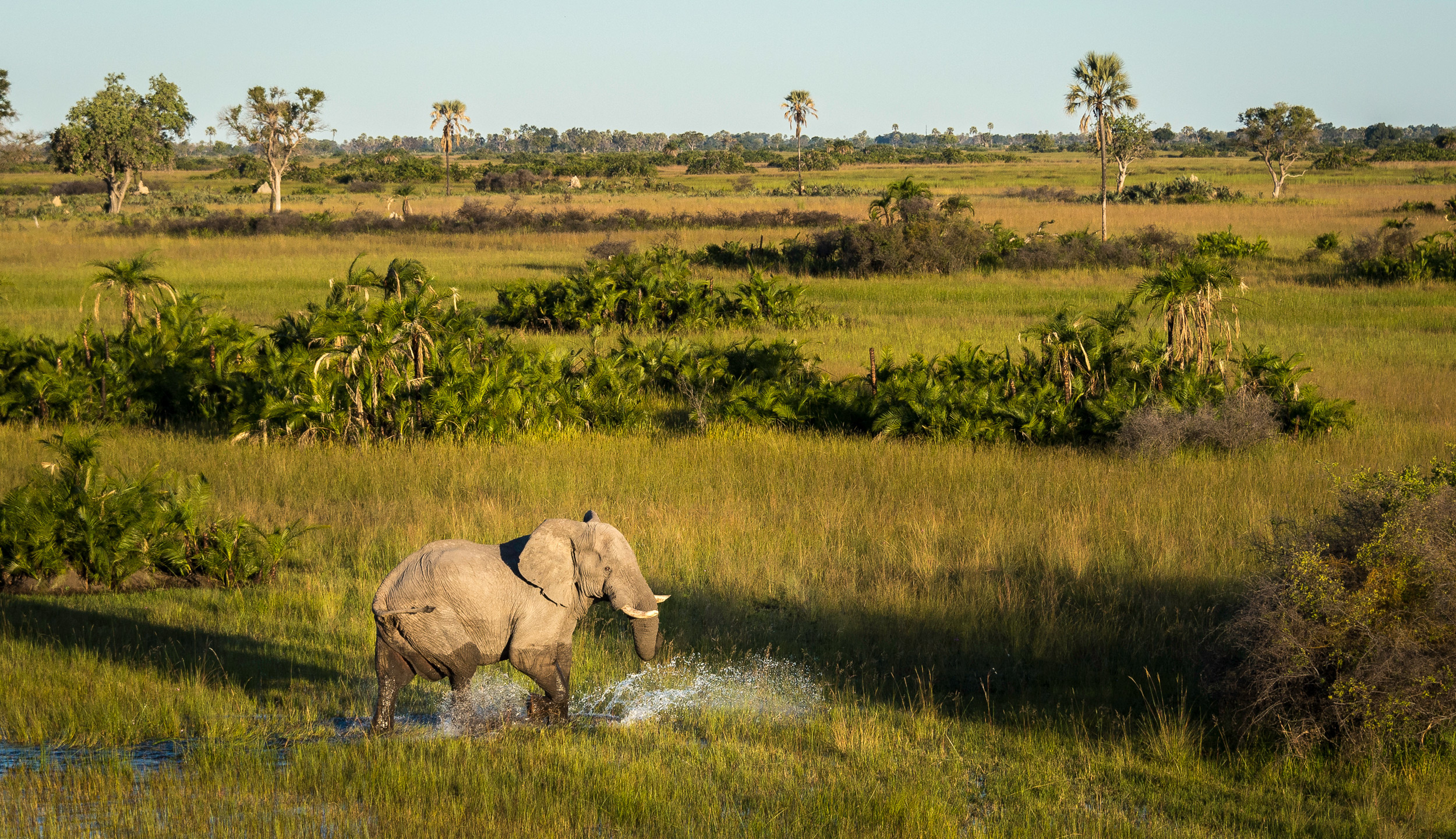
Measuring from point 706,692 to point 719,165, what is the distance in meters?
116

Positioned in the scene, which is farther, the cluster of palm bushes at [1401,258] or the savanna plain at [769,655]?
the cluster of palm bushes at [1401,258]

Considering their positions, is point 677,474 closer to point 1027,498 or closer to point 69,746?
point 1027,498

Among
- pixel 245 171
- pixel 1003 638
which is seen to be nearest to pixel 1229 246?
pixel 1003 638

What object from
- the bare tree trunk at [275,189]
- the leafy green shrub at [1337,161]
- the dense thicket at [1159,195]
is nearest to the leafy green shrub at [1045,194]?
the dense thicket at [1159,195]

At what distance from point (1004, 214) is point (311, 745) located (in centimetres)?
4701

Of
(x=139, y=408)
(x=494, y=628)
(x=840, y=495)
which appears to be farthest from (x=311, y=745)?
(x=139, y=408)

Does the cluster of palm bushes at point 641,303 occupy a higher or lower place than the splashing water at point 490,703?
higher

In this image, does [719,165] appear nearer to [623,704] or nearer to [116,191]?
[116,191]

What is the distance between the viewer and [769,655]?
7434 mm

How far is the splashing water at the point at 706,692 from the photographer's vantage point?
639cm

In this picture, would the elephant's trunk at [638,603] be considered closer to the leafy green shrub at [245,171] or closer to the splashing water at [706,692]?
the splashing water at [706,692]

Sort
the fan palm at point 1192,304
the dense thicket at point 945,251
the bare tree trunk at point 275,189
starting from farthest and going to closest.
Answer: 1. the bare tree trunk at point 275,189
2. the dense thicket at point 945,251
3. the fan palm at point 1192,304

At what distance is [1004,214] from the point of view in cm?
4941

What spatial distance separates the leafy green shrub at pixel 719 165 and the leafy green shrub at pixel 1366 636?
105 m
